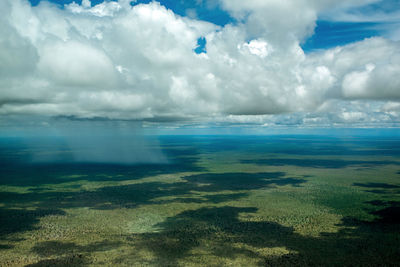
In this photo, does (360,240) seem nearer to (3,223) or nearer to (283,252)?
(283,252)

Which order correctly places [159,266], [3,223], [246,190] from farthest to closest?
[246,190] < [3,223] < [159,266]

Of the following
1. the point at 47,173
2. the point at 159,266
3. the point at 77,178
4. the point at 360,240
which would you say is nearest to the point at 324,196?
the point at 360,240

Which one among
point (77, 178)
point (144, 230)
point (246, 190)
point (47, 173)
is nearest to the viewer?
point (144, 230)

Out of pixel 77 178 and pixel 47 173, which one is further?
pixel 47 173

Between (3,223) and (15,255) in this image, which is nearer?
(15,255)

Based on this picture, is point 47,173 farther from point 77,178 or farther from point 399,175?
point 399,175

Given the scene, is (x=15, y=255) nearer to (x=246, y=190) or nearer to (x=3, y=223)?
(x=3, y=223)

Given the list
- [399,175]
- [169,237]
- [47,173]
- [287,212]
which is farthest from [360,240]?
[47,173]

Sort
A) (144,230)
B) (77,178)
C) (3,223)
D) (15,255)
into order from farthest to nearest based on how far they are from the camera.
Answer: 1. (77,178)
2. (3,223)
3. (144,230)
4. (15,255)

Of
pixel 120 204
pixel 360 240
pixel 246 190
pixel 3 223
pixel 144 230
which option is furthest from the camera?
pixel 246 190
